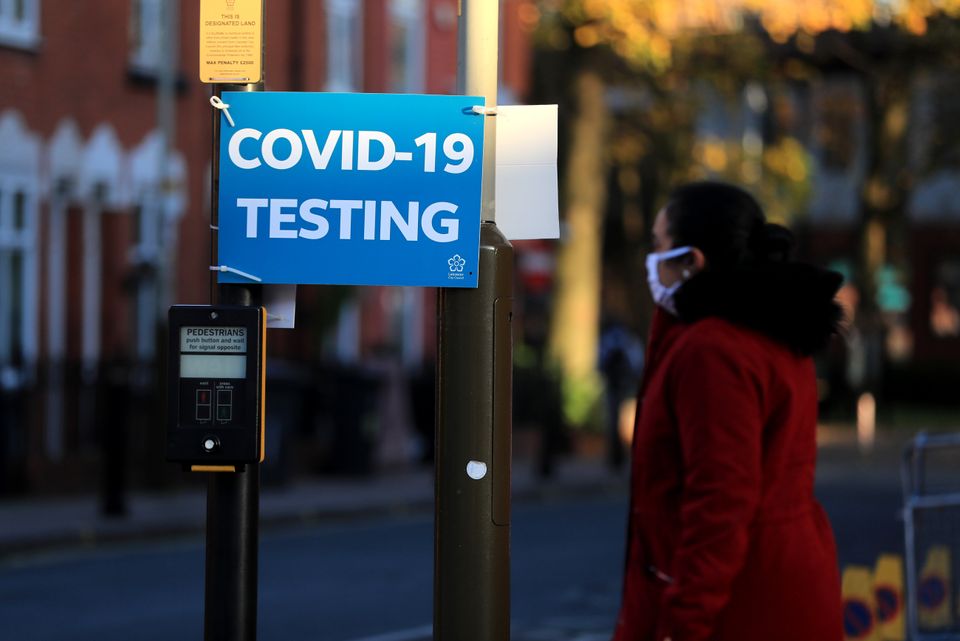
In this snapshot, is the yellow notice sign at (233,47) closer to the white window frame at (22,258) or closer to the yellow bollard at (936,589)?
the yellow bollard at (936,589)

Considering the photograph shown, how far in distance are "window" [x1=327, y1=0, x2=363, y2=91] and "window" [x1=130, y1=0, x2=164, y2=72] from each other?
149 inches

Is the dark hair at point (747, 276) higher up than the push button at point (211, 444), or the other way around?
the dark hair at point (747, 276)

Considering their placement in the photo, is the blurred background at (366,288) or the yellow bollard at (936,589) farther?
the blurred background at (366,288)

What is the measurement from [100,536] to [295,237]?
35.3ft

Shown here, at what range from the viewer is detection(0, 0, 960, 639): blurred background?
18.8 metres

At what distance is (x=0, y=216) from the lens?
62.4 feet

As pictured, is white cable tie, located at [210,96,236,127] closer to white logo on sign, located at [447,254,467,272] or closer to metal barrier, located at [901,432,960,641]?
white logo on sign, located at [447,254,467,272]

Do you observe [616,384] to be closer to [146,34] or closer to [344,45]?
[344,45]

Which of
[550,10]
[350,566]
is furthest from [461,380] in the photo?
[550,10]

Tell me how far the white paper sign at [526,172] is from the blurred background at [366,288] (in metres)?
5.44

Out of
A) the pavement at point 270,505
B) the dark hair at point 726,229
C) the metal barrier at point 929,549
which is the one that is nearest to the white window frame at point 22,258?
the pavement at point 270,505

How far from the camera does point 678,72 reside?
30109 millimetres

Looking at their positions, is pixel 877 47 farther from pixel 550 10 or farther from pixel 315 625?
pixel 315 625

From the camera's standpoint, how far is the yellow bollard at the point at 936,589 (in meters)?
7.80
